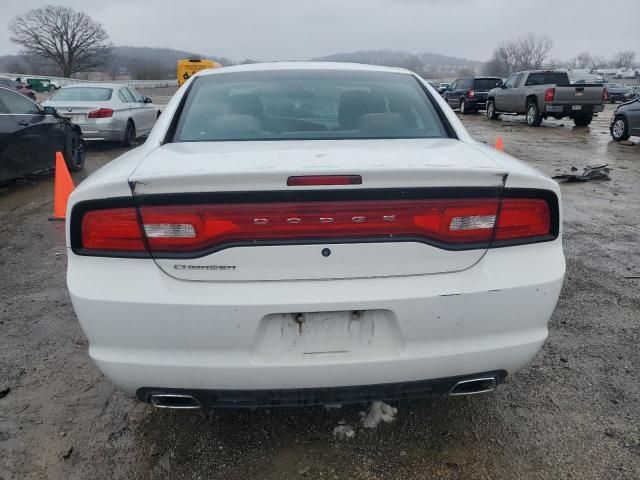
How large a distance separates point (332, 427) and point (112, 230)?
1312mm

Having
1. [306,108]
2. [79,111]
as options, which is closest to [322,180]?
[306,108]

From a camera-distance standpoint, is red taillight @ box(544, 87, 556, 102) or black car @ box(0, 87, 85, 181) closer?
black car @ box(0, 87, 85, 181)

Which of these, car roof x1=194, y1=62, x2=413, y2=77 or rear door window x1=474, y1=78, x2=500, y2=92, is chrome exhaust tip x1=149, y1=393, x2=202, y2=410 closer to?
car roof x1=194, y1=62, x2=413, y2=77

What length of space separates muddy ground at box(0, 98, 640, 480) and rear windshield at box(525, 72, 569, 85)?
53.1ft

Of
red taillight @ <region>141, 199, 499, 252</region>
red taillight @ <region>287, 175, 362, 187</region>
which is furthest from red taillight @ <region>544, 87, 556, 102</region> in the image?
red taillight @ <region>287, 175, 362, 187</region>

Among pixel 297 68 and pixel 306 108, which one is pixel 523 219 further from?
pixel 297 68

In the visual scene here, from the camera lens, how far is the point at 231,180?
1.77 metres

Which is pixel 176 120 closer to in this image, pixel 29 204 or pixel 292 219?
pixel 292 219

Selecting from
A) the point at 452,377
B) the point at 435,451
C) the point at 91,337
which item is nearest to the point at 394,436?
the point at 435,451

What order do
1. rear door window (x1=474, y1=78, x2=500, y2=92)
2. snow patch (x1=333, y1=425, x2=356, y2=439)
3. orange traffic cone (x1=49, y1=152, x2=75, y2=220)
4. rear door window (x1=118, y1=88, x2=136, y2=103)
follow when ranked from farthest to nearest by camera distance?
rear door window (x1=474, y1=78, x2=500, y2=92) → rear door window (x1=118, y1=88, x2=136, y2=103) → orange traffic cone (x1=49, y1=152, x2=75, y2=220) → snow patch (x1=333, y1=425, x2=356, y2=439)

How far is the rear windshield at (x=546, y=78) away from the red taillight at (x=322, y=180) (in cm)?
1818

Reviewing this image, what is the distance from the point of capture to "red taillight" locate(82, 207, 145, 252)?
1821mm

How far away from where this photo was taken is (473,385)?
199 cm

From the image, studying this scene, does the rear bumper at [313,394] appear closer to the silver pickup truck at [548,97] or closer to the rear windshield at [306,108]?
the rear windshield at [306,108]
